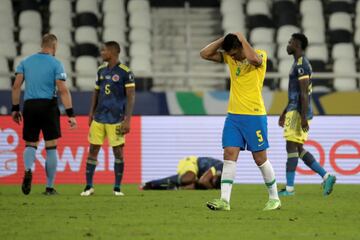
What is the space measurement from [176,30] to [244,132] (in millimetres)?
12943

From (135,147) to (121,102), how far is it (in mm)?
4184

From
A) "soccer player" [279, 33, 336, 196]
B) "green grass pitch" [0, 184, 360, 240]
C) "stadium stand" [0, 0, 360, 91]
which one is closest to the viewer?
"green grass pitch" [0, 184, 360, 240]

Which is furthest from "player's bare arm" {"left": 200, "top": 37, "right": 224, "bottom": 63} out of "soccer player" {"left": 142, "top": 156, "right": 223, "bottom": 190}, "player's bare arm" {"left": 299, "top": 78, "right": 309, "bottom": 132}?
"soccer player" {"left": 142, "top": 156, "right": 223, "bottom": 190}

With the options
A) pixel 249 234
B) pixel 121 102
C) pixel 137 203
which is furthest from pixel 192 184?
pixel 249 234

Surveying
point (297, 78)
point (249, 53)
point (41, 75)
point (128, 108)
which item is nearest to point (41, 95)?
point (41, 75)

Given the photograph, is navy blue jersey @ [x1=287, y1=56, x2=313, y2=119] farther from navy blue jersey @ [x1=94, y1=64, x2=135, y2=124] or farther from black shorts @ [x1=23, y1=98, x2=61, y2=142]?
black shorts @ [x1=23, y1=98, x2=61, y2=142]

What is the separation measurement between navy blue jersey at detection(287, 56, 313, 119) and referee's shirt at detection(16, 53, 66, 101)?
3.27 m

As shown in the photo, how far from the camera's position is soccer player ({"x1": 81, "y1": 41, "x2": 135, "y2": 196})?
14.5m

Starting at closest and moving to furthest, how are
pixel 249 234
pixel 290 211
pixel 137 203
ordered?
pixel 249 234 < pixel 290 211 < pixel 137 203

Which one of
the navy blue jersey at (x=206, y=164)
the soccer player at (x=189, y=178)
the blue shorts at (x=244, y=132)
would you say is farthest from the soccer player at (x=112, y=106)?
the blue shorts at (x=244, y=132)

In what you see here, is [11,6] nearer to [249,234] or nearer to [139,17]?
[139,17]

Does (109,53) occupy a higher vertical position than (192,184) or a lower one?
higher

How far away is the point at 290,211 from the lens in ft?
37.8

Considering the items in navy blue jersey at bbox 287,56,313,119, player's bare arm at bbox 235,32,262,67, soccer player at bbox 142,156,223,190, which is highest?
player's bare arm at bbox 235,32,262,67
